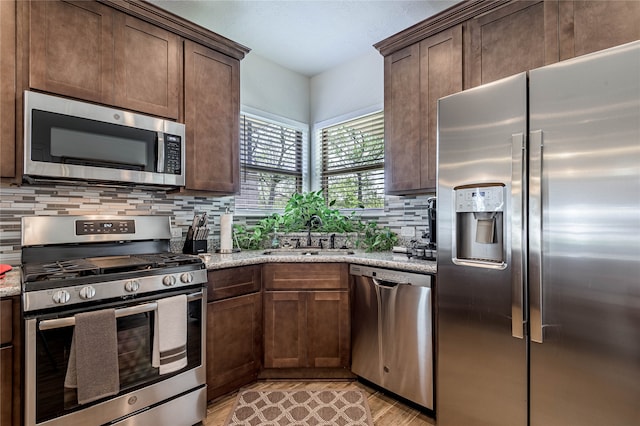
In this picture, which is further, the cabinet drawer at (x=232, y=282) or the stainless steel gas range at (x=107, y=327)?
the cabinet drawer at (x=232, y=282)

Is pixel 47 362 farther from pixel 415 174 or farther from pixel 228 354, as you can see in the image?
pixel 415 174

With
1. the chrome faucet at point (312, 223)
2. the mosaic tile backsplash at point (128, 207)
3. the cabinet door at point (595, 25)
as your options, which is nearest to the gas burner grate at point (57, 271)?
the mosaic tile backsplash at point (128, 207)

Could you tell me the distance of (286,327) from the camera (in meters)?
2.41

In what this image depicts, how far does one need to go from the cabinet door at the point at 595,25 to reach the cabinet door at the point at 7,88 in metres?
2.84

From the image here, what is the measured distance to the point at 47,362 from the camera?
4.71 ft

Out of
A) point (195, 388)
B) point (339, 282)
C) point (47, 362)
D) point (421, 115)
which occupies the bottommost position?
point (195, 388)

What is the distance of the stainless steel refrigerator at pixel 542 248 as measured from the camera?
1239 millimetres

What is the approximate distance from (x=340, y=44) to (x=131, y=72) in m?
1.83

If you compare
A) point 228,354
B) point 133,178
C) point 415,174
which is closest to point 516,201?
point 415,174

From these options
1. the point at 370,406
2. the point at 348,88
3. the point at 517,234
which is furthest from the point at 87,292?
the point at 348,88

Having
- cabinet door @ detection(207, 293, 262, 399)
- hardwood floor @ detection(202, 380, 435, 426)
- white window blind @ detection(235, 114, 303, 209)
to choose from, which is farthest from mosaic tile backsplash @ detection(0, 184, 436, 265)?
hardwood floor @ detection(202, 380, 435, 426)

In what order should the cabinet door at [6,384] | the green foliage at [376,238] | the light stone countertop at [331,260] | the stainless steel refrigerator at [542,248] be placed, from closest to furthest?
the stainless steel refrigerator at [542,248]
the cabinet door at [6,384]
the light stone countertop at [331,260]
the green foliage at [376,238]

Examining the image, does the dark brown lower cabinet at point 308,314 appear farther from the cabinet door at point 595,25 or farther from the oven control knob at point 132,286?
the cabinet door at point 595,25

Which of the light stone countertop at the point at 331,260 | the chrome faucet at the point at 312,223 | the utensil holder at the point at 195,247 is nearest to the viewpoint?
the light stone countertop at the point at 331,260
